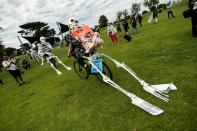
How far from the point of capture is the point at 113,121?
6043 millimetres

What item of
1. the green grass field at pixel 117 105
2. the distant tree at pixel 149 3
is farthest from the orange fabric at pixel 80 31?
the distant tree at pixel 149 3

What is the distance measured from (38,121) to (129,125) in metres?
3.77

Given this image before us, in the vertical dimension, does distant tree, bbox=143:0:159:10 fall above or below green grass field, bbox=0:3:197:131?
below

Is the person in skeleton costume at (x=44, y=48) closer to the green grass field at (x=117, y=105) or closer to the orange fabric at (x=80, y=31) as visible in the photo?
the green grass field at (x=117, y=105)

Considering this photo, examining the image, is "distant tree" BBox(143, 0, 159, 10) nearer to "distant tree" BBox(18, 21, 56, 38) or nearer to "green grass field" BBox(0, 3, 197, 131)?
"distant tree" BBox(18, 21, 56, 38)

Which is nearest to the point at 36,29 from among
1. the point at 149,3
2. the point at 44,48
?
the point at 149,3

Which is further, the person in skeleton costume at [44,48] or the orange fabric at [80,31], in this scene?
the person in skeleton costume at [44,48]

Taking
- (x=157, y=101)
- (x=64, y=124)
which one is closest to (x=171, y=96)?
(x=157, y=101)

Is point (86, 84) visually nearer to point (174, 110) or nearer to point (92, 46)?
point (92, 46)

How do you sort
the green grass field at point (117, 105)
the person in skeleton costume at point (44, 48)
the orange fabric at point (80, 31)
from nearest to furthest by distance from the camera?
the green grass field at point (117, 105), the orange fabric at point (80, 31), the person in skeleton costume at point (44, 48)

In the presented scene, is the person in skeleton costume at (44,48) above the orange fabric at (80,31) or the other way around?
the other way around

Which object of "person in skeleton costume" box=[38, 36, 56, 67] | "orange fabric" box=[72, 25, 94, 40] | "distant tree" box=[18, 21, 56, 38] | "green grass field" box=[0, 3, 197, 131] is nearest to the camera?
"green grass field" box=[0, 3, 197, 131]

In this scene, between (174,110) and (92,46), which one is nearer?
(174,110)

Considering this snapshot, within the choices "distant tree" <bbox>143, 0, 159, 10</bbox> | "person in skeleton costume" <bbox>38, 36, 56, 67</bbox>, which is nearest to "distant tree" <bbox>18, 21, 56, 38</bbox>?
"distant tree" <bbox>143, 0, 159, 10</bbox>
